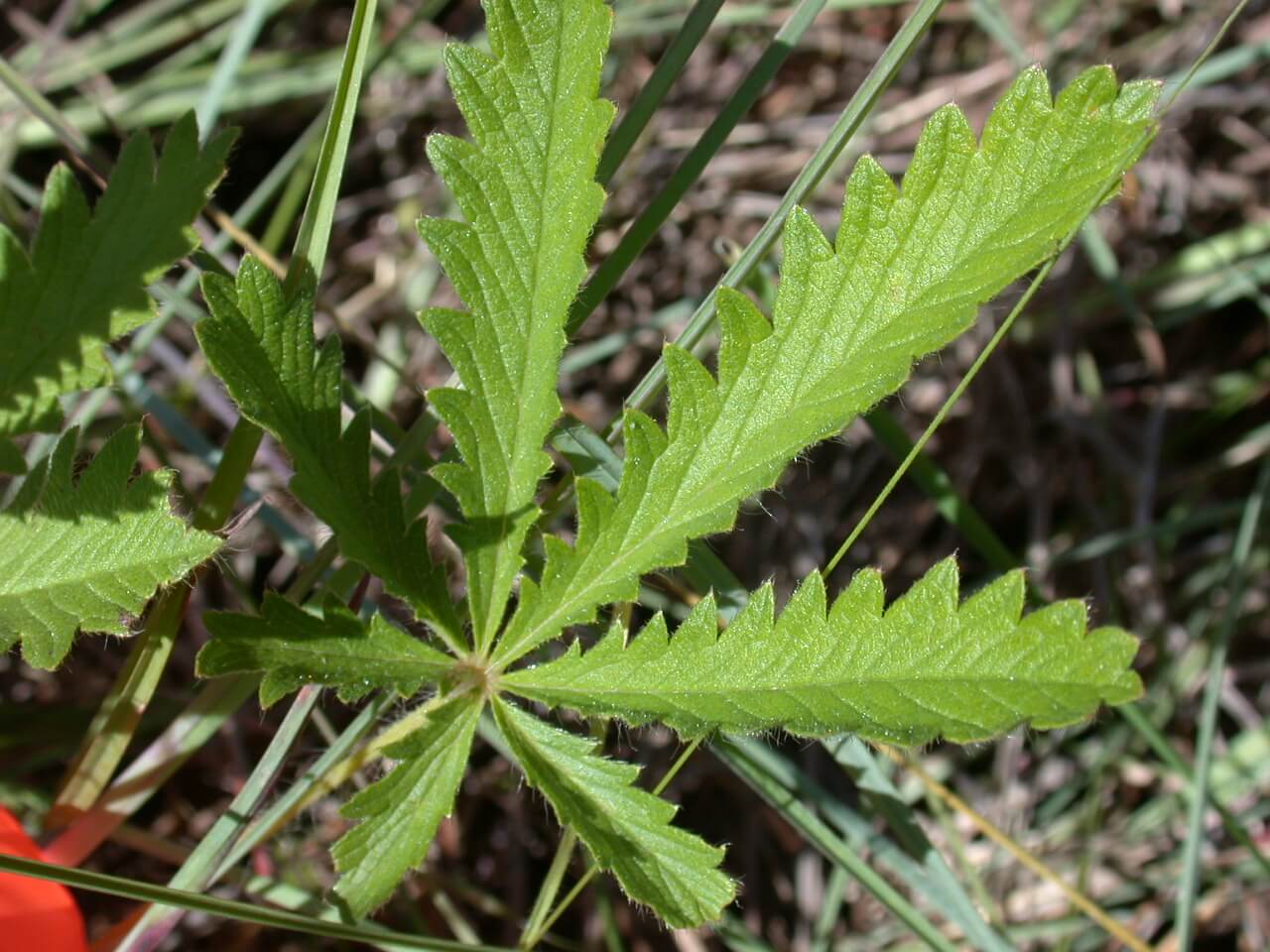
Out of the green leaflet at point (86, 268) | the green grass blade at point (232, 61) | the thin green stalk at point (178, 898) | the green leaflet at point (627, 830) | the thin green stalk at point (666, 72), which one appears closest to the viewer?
the thin green stalk at point (178, 898)

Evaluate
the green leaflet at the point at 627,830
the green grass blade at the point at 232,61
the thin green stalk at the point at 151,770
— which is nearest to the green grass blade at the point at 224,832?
the thin green stalk at the point at 151,770

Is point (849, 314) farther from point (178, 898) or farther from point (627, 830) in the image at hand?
point (178, 898)

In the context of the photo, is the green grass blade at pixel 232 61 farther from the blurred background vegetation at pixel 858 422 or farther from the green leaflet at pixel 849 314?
the green leaflet at pixel 849 314

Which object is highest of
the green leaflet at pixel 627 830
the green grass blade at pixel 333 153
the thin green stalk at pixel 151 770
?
the green grass blade at pixel 333 153

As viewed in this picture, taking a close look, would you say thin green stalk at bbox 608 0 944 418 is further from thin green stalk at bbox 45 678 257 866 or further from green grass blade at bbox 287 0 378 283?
thin green stalk at bbox 45 678 257 866

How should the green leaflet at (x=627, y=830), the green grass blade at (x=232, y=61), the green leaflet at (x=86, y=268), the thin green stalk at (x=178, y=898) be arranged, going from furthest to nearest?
the green grass blade at (x=232, y=61), the green leaflet at (x=86, y=268), the green leaflet at (x=627, y=830), the thin green stalk at (x=178, y=898)

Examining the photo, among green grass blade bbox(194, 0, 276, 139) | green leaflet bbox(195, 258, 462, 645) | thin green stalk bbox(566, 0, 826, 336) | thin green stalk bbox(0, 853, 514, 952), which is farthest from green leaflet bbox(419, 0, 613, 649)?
green grass blade bbox(194, 0, 276, 139)

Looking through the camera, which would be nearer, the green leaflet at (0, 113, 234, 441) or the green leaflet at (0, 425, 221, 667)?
the green leaflet at (0, 425, 221, 667)
